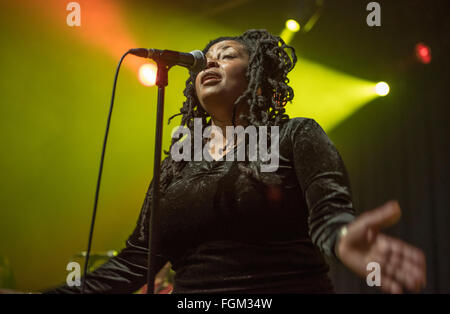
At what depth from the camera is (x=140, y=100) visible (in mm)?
4754

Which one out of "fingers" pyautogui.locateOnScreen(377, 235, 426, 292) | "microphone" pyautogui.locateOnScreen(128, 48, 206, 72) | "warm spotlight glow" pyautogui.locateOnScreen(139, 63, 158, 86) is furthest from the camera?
"warm spotlight glow" pyautogui.locateOnScreen(139, 63, 158, 86)

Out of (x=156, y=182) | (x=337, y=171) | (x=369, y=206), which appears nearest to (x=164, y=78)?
(x=156, y=182)

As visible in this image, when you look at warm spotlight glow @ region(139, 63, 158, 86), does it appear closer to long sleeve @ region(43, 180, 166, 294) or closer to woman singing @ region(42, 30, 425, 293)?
woman singing @ region(42, 30, 425, 293)

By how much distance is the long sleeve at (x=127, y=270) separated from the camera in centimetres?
157

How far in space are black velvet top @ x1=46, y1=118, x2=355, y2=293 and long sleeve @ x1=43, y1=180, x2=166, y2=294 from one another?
10cm

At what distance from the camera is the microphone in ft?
4.30

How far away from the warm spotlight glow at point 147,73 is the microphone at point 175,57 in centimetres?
333

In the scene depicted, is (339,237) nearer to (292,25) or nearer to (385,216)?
(385,216)

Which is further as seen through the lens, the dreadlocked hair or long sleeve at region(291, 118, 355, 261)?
the dreadlocked hair

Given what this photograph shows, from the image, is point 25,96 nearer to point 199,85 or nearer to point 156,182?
point 199,85

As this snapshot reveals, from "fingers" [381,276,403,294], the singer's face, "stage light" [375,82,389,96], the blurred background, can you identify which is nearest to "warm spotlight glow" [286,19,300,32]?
the blurred background

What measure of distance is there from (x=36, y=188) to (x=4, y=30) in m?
1.70

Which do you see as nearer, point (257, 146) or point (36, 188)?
point (257, 146)

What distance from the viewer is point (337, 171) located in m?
1.18
